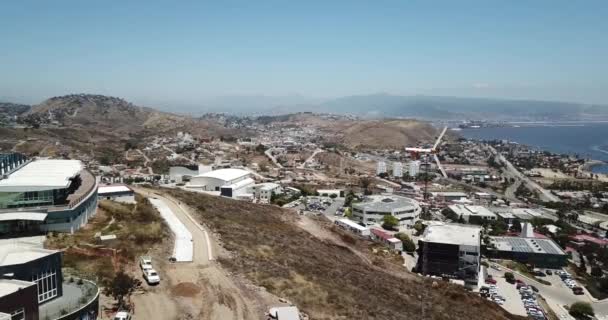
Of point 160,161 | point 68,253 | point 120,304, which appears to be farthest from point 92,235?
point 160,161

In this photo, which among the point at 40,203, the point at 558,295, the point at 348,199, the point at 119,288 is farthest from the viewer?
the point at 348,199

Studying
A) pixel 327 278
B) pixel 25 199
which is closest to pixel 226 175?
pixel 25 199

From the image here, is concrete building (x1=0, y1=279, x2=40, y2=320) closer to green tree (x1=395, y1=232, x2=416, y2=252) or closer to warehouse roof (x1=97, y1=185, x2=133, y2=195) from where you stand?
warehouse roof (x1=97, y1=185, x2=133, y2=195)

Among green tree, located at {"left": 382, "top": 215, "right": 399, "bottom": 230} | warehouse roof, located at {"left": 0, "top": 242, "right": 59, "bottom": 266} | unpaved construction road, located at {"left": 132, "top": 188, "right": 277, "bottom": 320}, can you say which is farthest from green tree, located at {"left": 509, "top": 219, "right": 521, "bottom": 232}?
warehouse roof, located at {"left": 0, "top": 242, "right": 59, "bottom": 266}

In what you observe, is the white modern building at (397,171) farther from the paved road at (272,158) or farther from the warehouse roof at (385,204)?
the warehouse roof at (385,204)

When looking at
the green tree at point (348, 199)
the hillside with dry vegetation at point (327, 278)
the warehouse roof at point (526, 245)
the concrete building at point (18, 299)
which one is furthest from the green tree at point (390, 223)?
the concrete building at point (18, 299)

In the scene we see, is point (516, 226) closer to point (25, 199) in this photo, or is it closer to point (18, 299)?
point (25, 199)
